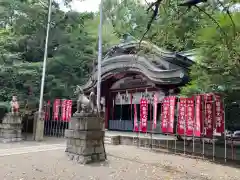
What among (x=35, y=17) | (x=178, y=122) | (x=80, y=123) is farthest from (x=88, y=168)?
(x=35, y=17)

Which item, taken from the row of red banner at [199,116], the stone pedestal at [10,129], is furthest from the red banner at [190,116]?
the stone pedestal at [10,129]

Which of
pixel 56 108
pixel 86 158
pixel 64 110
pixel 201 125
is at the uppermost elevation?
pixel 56 108

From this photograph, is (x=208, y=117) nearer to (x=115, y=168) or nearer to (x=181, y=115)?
(x=181, y=115)

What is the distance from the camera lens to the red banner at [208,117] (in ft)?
29.1

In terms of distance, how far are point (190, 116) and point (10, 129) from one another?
396 inches

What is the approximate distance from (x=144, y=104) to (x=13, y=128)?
25.5 feet

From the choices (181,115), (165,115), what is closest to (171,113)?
(165,115)

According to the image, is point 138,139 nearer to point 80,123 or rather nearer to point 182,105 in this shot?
point 182,105

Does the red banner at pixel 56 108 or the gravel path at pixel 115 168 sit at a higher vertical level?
the red banner at pixel 56 108

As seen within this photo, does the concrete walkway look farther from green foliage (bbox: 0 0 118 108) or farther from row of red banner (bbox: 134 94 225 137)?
green foliage (bbox: 0 0 118 108)

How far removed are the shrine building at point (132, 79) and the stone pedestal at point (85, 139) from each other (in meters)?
4.50

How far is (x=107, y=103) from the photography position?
17.7 meters

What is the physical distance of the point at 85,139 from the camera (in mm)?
8070

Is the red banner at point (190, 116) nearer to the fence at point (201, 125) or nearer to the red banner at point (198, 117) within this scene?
the fence at point (201, 125)
